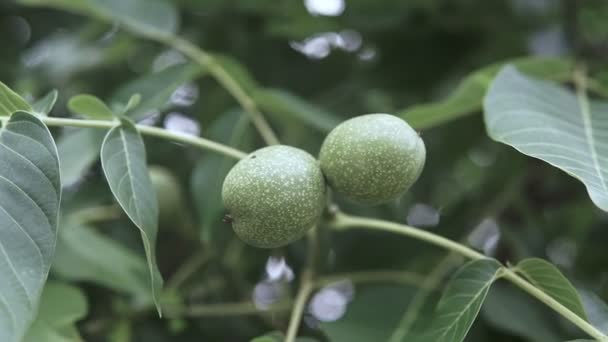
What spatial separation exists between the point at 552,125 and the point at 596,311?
32cm

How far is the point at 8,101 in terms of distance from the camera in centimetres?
112

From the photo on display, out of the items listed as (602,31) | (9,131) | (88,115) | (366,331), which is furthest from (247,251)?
(602,31)

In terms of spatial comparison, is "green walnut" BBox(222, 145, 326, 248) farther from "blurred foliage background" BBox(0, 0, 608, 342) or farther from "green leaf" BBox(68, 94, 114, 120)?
"blurred foliage background" BBox(0, 0, 608, 342)

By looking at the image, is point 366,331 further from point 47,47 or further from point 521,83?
point 47,47

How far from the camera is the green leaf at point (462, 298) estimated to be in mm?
1058

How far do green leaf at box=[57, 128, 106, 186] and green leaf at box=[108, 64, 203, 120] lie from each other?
5.2 inches

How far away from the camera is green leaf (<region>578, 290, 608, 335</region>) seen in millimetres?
1131

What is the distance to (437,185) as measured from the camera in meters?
2.29

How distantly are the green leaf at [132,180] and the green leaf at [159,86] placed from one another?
1.41 feet

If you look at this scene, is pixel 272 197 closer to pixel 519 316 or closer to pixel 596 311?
pixel 596 311

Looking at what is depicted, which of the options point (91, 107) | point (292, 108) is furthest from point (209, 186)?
point (91, 107)

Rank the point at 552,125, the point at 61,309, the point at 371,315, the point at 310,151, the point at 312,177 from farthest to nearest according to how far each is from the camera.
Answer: the point at 310,151, the point at 371,315, the point at 61,309, the point at 552,125, the point at 312,177

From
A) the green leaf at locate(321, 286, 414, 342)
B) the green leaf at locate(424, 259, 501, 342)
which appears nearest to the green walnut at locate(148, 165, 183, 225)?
the green leaf at locate(321, 286, 414, 342)

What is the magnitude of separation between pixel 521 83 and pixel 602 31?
1.10 m
